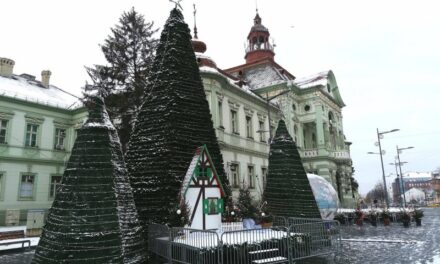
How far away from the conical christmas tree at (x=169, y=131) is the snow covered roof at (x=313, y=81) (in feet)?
90.6

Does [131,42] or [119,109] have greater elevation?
[131,42]

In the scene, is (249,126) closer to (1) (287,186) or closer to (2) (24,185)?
(1) (287,186)

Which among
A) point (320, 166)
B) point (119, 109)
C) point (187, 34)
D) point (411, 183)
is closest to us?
point (187, 34)

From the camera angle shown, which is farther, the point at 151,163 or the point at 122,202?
the point at 151,163

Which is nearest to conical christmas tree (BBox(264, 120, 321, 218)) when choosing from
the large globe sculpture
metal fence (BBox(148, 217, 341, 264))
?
metal fence (BBox(148, 217, 341, 264))

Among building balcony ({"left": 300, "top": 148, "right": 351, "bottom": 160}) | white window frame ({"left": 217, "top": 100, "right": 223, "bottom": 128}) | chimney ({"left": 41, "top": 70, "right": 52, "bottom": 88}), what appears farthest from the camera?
building balcony ({"left": 300, "top": 148, "right": 351, "bottom": 160})

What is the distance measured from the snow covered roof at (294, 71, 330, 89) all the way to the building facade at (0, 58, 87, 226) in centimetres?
2383

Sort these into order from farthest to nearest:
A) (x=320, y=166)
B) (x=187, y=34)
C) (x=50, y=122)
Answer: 1. (x=320, y=166)
2. (x=50, y=122)
3. (x=187, y=34)

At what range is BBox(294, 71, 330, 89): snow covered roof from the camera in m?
38.5

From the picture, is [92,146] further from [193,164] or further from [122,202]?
[193,164]

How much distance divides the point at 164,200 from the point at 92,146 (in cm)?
367

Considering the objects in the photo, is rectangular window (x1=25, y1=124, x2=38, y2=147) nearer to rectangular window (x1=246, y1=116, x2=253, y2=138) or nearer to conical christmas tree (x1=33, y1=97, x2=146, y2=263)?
rectangular window (x1=246, y1=116, x2=253, y2=138)

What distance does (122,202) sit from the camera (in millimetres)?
8258

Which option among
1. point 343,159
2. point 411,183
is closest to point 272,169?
point 343,159
